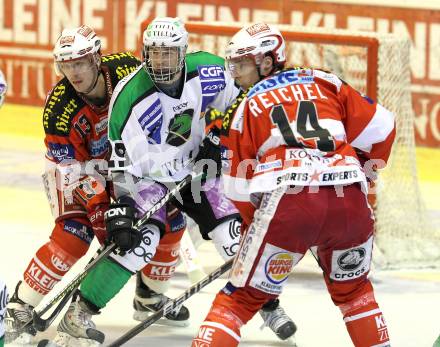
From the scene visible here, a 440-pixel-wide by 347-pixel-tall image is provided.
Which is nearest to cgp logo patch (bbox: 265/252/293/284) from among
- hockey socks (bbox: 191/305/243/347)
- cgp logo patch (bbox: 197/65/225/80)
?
hockey socks (bbox: 191/305/243/347)

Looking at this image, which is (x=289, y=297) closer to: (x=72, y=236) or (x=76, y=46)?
(x=72, y=236)

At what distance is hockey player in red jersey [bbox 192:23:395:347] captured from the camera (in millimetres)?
4684

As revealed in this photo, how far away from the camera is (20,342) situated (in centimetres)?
583

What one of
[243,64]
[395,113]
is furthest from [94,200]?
[395,113]

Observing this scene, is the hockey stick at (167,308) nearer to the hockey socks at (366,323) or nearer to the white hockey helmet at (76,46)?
the hockey socks at (366,323)

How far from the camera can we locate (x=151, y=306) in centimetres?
624

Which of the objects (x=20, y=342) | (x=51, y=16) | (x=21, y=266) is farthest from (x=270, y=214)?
(x=51, y=16)

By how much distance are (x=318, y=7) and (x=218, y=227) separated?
4.63m

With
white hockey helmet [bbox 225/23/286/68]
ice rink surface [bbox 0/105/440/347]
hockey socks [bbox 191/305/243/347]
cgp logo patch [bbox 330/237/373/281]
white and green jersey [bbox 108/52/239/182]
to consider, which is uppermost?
white hockey helmet [bbox 225/23/286/68]

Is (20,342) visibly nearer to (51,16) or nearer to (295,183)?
(295,183)

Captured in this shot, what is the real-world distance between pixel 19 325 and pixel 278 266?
1.60 metres

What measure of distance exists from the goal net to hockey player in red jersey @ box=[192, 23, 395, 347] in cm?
232

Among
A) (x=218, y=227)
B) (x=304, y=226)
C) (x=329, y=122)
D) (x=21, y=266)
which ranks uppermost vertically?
(x=329, y=122)

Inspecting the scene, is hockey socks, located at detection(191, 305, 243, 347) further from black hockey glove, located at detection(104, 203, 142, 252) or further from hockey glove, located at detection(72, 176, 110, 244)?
hockey glove, located at detection(72, 176, 110, 244)
